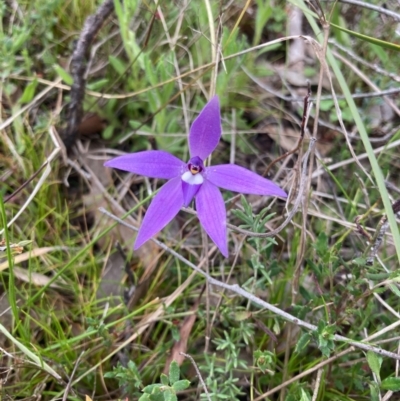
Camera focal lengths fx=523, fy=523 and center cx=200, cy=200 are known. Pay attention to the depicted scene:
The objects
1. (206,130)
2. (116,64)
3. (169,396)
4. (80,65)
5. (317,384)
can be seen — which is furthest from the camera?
(116,64)

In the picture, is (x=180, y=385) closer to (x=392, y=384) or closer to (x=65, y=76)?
(x=392, y=384)

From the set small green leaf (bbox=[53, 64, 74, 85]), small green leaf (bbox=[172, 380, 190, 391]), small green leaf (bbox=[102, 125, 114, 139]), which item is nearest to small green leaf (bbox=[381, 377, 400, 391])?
small green leaf (bbox=[172, 380, 190, 391])

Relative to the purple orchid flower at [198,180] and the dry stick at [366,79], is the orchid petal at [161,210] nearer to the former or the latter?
A: the purple orchid flower at [198,180]

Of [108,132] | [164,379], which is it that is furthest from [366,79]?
[164,379]

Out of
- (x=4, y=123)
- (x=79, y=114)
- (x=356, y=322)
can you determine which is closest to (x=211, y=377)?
(x=356, y=322)

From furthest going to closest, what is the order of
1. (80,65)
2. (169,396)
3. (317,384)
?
(80,65)
(317,384)
(169,396)

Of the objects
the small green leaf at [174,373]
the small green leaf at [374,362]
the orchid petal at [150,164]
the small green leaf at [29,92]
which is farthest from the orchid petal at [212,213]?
the small green leaf at [29,92]
